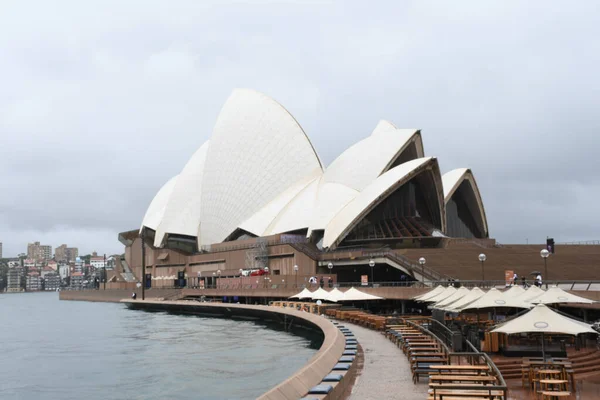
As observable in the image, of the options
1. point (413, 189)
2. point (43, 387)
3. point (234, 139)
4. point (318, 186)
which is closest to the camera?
point (43, 387)

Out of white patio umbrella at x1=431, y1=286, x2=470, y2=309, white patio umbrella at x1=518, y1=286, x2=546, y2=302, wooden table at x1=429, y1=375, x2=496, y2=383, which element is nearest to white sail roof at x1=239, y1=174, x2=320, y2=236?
white patio umbrella at x1=431, y1=286, x2=470, y2=309

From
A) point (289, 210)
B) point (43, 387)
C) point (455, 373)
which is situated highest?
point (289, 210)

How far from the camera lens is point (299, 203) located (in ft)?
198

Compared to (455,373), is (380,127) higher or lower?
higher

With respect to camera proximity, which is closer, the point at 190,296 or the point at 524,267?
the point at 524,267

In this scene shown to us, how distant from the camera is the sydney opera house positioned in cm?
5197

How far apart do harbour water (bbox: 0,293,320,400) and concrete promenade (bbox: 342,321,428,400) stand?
9.83 feet

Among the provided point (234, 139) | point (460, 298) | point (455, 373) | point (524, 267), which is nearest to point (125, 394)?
point (455, 373)

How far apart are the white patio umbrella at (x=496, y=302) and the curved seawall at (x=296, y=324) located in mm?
3782

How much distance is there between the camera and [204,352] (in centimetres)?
2456

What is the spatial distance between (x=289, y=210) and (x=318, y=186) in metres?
3.69

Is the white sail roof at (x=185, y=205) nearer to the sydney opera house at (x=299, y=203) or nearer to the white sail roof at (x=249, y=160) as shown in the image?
the sydney opera house at (x=299, y=203)

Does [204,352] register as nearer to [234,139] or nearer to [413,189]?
[413,189]

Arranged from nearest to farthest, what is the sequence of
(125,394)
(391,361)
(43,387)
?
(391,361), (125,394), (43,387)
